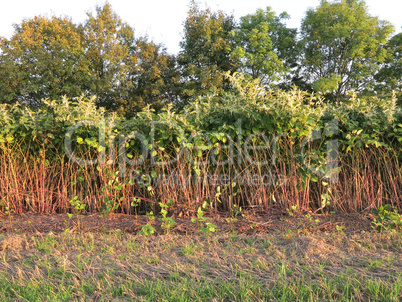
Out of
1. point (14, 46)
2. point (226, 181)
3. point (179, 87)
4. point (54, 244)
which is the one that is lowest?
point (54, 244)

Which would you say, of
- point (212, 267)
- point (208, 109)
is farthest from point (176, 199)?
point (212, 267)

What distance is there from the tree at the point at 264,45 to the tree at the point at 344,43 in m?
1.43

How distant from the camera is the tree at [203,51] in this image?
72.6 ft

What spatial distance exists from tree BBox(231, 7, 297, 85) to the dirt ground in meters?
19.4

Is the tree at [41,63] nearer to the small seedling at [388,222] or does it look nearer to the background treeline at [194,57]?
the background treeline at [194,57]

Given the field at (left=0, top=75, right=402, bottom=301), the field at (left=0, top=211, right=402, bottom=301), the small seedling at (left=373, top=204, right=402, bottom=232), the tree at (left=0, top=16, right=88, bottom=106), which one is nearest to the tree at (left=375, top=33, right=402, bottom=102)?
the tree at (left=0, top=16, right=88, bottom=106)

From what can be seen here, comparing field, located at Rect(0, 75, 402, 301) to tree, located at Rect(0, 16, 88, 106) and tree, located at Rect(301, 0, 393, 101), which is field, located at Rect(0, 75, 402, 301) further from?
tree, located at Rect(301, 0, 393, 101)

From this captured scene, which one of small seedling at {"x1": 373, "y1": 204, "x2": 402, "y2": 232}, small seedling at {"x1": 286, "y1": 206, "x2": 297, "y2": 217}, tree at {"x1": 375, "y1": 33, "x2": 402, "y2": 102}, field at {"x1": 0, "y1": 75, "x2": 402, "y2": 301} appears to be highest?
tree at {"x1": 375, "y1": 33, "x2": 402, "y2": 102}

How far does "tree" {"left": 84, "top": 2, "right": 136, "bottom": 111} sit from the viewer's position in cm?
2238

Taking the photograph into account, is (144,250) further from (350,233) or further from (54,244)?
(350,233)

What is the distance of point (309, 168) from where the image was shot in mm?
4473

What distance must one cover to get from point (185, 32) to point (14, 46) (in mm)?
11262

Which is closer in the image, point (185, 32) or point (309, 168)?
point (309, 168)

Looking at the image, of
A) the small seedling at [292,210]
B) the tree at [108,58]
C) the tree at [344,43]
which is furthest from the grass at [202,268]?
the tree at [344,43]
